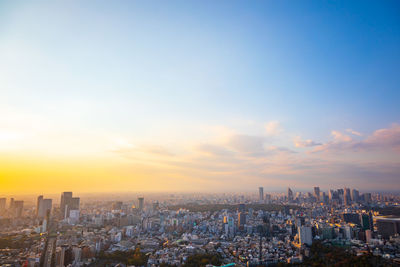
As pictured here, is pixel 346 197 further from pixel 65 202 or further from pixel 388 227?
pixel 65 202

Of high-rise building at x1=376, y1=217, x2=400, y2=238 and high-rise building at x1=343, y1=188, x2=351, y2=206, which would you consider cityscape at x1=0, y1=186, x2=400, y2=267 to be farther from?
high-rise building at x1=343, y1=188, x2=351, y2=206

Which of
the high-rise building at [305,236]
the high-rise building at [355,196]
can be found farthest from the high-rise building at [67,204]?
the high-rise building at [355,196]

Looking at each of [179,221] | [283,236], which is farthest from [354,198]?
[179,221]

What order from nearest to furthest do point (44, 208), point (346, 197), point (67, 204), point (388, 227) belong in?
point (388, 227) → point (44, 208) → point (67, 204) → point (346, 197)

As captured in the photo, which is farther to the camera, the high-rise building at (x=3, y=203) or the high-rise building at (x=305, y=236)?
the high-rise building at (x=3, y=203)

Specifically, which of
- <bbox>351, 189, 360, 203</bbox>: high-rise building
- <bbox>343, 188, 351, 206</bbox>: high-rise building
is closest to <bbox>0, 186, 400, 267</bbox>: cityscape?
<bbox>343, 188, 351, 206</bbox>: high-rise building

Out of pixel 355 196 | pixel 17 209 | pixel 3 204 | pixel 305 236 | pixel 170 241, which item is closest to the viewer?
pixel 305 236

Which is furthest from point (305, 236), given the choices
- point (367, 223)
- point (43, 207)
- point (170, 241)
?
point (43, 207)

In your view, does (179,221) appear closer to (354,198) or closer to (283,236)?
(283,236)

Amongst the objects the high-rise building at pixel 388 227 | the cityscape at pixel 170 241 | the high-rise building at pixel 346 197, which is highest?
the high-rise building at pixel 346 197

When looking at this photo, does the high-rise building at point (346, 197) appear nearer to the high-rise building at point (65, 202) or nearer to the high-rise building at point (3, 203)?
the high-rise building at point (65, 202)

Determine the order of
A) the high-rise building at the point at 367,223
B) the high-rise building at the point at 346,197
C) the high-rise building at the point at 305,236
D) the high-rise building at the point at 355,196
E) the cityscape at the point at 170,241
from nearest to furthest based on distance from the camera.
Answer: the cityscape at the point at 170,241, the high-rise building at the point at 305,236, the high-rise building at the point at 367,223, the high-rise building at the point at 346,197, the high-rise building at the point at 355,196

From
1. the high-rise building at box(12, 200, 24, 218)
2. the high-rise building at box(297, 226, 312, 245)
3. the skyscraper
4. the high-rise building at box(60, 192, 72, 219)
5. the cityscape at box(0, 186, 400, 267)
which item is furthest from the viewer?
the high-rise building at box(60, 192, 72, 219)
